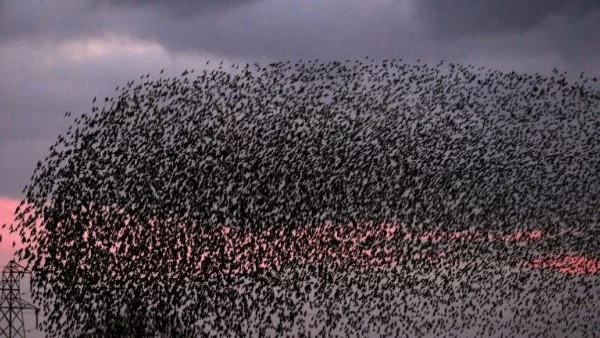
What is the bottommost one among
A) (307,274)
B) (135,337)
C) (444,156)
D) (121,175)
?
(135,337)

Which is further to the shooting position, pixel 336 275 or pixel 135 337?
pixel 336 275

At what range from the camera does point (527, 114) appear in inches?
1272

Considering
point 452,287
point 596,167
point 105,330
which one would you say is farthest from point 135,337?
point 596,167

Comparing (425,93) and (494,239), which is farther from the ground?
(425,93)

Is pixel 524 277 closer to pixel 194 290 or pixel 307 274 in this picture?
pixel 307 274

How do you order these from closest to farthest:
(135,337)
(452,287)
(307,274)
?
1. (135,337)
2. (307,274)
3. (452,287)

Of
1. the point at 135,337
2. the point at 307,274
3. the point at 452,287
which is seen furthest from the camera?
the point at 452,287

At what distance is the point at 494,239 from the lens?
33344mm

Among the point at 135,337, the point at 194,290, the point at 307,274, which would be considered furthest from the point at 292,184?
the point at 135,337

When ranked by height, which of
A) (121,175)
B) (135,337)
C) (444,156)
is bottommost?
(135,337)

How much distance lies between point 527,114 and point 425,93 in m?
3.75

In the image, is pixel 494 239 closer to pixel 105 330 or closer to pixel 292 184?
pixel 292 184

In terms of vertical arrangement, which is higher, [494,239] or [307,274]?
[494,239]

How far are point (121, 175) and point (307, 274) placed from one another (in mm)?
6508
